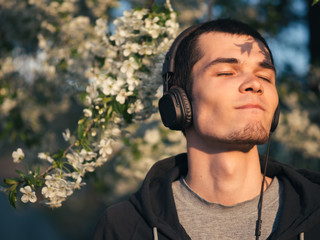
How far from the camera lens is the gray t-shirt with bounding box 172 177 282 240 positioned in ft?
8.60

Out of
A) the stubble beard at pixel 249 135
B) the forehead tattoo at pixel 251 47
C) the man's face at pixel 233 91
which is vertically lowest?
the stubble beard at pixel 249 135

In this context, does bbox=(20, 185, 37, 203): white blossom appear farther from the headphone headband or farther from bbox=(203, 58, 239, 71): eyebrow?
bbox=(203, 58, 239, 71): eyebrow

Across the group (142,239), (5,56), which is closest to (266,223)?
(142,239)

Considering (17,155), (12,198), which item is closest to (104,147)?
(17,155)

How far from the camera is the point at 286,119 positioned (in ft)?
22.4

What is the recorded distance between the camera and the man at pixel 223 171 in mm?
2633

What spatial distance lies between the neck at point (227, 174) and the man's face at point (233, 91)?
5.5 inches

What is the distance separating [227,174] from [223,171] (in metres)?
0.03

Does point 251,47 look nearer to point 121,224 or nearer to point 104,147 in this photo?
point 104,147

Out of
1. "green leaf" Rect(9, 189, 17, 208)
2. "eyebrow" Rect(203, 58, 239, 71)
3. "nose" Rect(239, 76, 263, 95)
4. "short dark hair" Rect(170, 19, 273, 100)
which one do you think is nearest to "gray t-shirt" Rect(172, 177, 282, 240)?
"nose" Rect(239, 76, 263, 95)

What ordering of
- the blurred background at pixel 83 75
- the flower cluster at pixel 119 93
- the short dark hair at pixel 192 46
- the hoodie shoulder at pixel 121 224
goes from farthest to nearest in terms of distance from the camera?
the blurred background at pixel 83 75 < the flower cluster at pixel 119 93 < the short dark hair at pixel 192 46 < the hoodie shoulder at pixel 121 224

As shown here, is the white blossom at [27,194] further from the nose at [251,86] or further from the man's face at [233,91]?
the nose at [251,86]

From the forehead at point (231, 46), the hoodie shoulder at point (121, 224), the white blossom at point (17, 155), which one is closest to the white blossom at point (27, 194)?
the white blossom at point (17, 155)

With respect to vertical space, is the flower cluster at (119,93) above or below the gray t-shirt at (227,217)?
above
